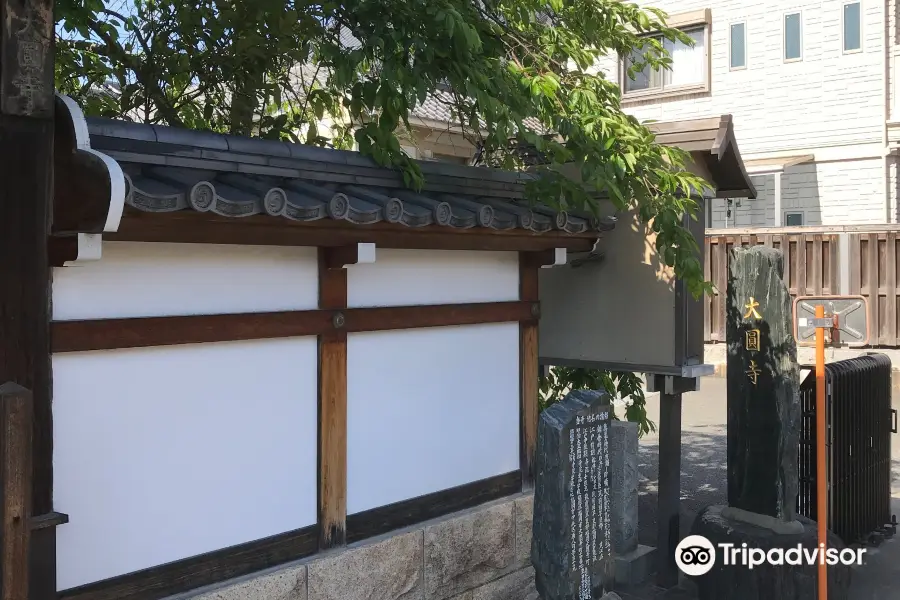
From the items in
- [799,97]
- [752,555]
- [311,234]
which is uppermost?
[799,97]

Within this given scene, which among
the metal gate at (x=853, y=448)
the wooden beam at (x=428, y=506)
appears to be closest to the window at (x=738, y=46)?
the metal gate at (x=853, y=448)

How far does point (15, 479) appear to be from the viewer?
3.20 m

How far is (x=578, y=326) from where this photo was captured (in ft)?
25.3

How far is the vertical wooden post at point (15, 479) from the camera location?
3.13 meters

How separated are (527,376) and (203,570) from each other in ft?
9.90

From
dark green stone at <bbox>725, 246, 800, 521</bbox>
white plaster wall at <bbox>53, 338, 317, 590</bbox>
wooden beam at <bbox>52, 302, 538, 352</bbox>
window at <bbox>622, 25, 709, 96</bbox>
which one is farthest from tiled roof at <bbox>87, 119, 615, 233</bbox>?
window at <bbox>622, 25, 709, 96</bbox>

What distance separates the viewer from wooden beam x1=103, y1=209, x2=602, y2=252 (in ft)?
13.2

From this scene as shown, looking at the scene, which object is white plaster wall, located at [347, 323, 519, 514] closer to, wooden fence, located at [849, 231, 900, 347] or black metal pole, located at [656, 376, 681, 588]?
black metal pole, located at [656, 376, 681, 588]

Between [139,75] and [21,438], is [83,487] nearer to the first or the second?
[21,438]

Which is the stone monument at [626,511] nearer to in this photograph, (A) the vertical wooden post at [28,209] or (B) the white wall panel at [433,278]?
(B) the white wall panel at [433,278]

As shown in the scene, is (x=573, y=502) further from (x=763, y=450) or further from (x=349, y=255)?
(x=763, y=450)

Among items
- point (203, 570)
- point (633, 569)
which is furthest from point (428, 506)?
point (633, 569)

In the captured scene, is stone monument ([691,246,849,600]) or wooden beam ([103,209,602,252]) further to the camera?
stone monument ([691,246,849,600])

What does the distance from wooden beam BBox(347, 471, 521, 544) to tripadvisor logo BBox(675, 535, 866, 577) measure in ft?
5.50
